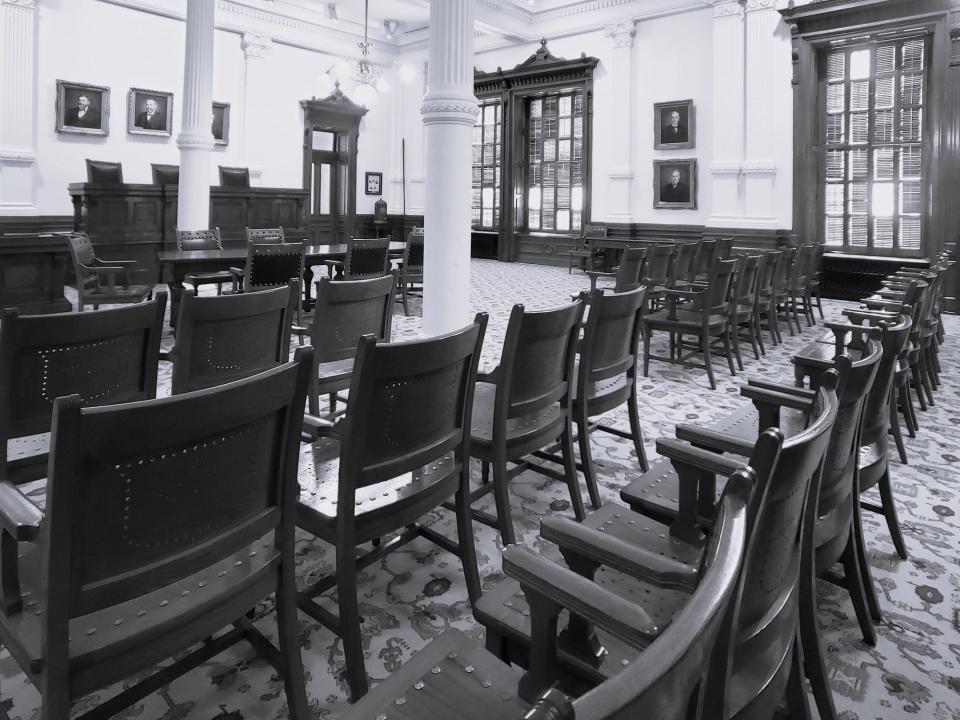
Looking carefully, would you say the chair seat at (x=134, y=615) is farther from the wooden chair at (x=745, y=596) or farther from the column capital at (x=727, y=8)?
the column capital at (x=727, y=8)

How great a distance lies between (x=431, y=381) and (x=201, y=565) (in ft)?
2.60

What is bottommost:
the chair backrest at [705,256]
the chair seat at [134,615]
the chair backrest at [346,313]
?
the chair seat at [134,615]

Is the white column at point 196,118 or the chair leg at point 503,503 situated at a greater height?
the white column at point 196,118

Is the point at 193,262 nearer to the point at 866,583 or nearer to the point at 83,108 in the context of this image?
the point at 866,583

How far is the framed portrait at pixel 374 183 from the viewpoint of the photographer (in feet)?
54.4

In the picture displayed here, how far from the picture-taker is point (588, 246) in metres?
13.2

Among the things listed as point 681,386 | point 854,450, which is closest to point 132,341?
point 854,450

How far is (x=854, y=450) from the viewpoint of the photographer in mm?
1977

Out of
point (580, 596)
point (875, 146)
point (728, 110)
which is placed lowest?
point (580, 596)

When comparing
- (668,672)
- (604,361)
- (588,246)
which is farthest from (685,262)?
(668,672)

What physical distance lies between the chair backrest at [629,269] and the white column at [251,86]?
9.46 meters

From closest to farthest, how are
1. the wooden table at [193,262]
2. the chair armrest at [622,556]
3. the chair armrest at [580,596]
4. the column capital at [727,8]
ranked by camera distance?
the chair armrest at [580,596], the chair armrest at [622,556], the wooden table at [193,262], the column capital at [727,8]

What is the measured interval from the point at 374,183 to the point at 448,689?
53.7 feet

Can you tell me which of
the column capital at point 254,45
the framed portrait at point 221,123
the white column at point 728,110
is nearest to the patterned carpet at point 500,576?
the white column at point 728,110
